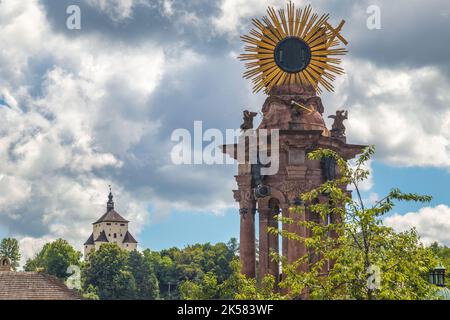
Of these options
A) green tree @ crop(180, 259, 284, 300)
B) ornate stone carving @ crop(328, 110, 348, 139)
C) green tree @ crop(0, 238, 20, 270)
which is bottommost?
green tree @ crop(180, 259, 284, 300)

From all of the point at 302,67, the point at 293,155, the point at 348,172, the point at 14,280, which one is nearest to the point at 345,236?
the point at 348,172

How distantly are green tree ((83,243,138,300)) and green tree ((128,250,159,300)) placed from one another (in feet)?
9.70

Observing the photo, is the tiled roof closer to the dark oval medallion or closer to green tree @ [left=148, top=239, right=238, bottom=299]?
the dark oval medallion

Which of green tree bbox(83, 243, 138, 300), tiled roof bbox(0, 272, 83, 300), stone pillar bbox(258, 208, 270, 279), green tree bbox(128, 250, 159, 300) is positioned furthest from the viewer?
green tree bbox(128, 250, 159, 300)

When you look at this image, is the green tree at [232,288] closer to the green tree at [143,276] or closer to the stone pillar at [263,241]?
the stone pillar at [263,241]

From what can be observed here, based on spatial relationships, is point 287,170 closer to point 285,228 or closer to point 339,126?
point 285,228

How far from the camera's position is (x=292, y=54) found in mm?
32438

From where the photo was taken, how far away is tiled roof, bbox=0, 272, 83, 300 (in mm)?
47906

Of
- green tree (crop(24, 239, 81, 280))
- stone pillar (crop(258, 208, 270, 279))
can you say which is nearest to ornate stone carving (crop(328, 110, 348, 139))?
stone pillar (crop(258, 208, 270, 279))

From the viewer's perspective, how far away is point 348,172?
23.6m

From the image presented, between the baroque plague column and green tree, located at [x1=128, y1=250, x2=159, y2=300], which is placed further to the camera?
green tree, located at [x1=128, y1=250, x2=159, y2=300]

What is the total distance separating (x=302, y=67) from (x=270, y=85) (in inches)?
53.6
